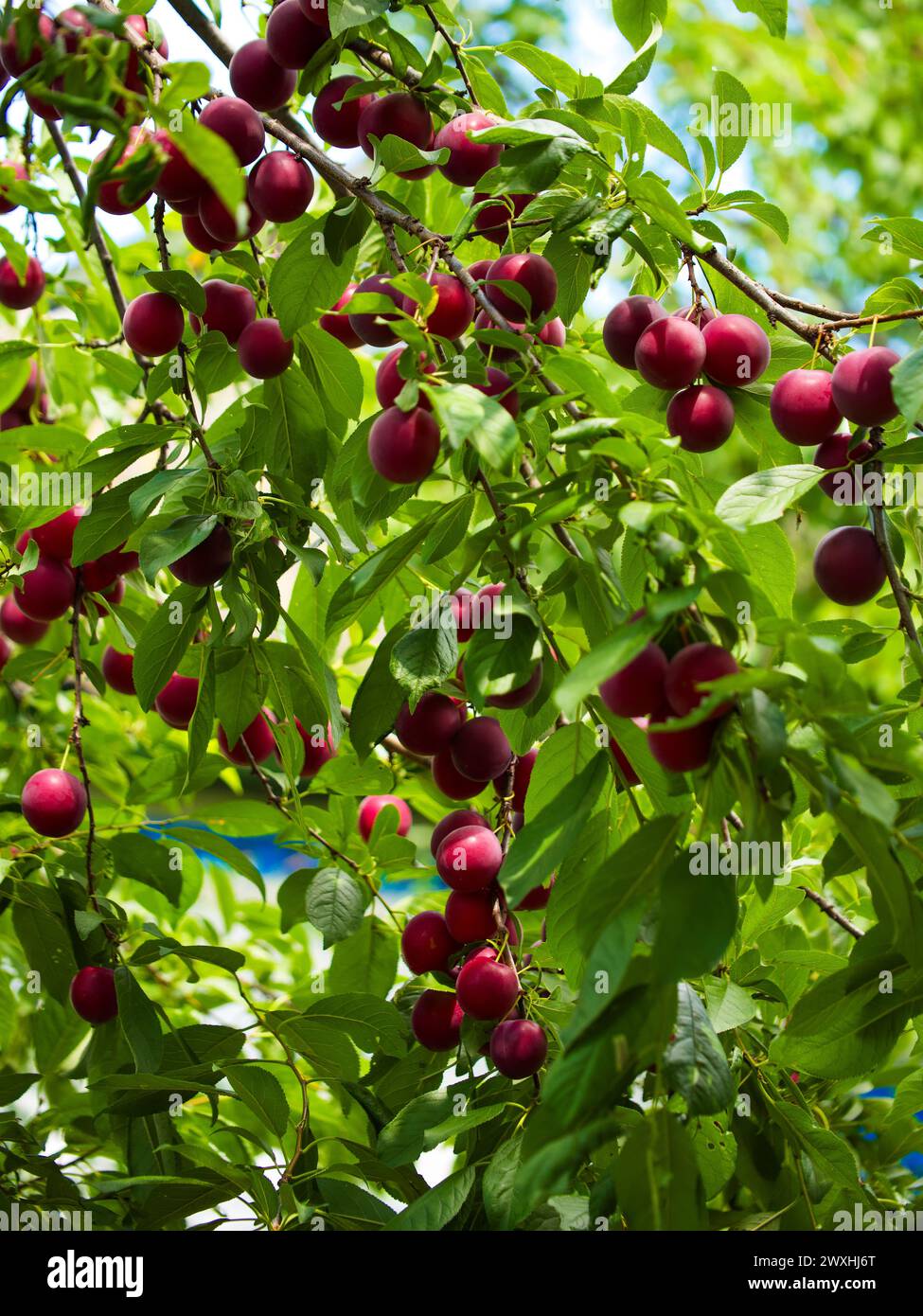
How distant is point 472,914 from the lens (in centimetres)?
87

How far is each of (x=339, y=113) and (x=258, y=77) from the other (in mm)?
60

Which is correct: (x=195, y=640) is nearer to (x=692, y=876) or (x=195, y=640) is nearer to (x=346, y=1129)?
(x=346, y=1129)

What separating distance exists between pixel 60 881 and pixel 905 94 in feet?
13.1

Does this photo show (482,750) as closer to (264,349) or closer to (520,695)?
(520,695)

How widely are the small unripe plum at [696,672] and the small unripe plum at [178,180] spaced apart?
45 centimetres

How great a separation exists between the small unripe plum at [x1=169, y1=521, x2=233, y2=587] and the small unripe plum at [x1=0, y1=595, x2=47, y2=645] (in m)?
0.45

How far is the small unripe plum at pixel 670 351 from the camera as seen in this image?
30.0 inches

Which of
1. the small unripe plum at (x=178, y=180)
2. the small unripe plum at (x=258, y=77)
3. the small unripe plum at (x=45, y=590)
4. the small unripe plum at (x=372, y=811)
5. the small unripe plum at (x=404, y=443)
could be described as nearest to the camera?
the small unripe plum at (x=404, y=443)

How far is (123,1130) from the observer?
94 centimetres

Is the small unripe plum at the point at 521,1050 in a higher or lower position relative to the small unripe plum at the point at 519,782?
lower

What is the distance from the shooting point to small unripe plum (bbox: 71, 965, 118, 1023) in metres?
0.90

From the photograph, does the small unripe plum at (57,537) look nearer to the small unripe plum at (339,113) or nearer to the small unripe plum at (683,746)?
the small unripe plum at (339,113)

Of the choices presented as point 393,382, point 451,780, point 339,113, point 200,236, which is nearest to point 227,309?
point 200,236

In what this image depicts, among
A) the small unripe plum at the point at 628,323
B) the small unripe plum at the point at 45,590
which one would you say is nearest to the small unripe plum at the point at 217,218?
the small unripe plum at the point at 628,323
